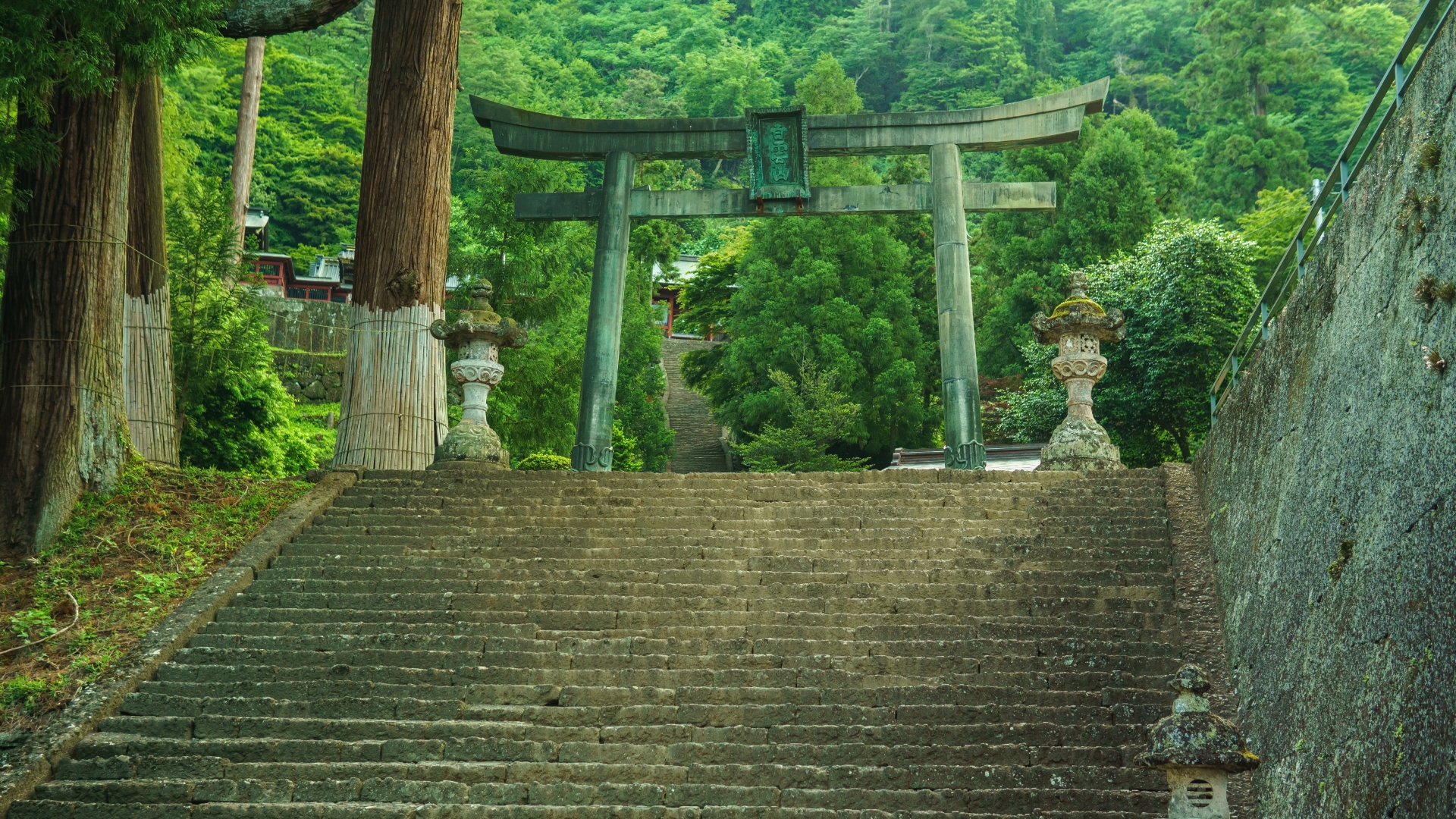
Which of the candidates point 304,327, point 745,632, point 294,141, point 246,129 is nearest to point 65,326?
point 745,632

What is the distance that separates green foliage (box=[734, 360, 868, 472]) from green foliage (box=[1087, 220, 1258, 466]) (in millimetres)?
5457

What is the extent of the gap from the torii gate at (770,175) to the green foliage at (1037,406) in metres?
4.79

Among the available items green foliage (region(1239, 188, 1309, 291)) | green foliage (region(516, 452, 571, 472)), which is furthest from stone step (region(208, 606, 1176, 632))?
green foliage (region(1239, 188, 1309, 291))

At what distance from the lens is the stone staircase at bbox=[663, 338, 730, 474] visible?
27484mm

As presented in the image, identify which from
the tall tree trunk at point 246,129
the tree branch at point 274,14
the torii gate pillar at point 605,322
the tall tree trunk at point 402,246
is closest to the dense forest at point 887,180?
the tree branch at point 274,14

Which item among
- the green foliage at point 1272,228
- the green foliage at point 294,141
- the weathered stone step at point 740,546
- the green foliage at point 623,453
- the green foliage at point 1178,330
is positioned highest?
the green foliage at point 294,141

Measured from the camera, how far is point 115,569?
9219 mm

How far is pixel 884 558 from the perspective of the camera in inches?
352

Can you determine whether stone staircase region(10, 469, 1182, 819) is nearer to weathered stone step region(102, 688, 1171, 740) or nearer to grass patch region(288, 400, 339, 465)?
weathered stone step region(102, 688, 1171, 740)

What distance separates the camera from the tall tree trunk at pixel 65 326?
31.8 feet

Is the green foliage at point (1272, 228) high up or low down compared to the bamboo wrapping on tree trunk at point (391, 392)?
up

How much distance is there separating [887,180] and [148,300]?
60.1ft

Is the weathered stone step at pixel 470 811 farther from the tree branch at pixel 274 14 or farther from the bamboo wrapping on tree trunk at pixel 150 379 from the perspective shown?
the tree branch at pixel 274 14

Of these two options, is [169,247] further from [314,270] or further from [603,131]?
[314,270]
